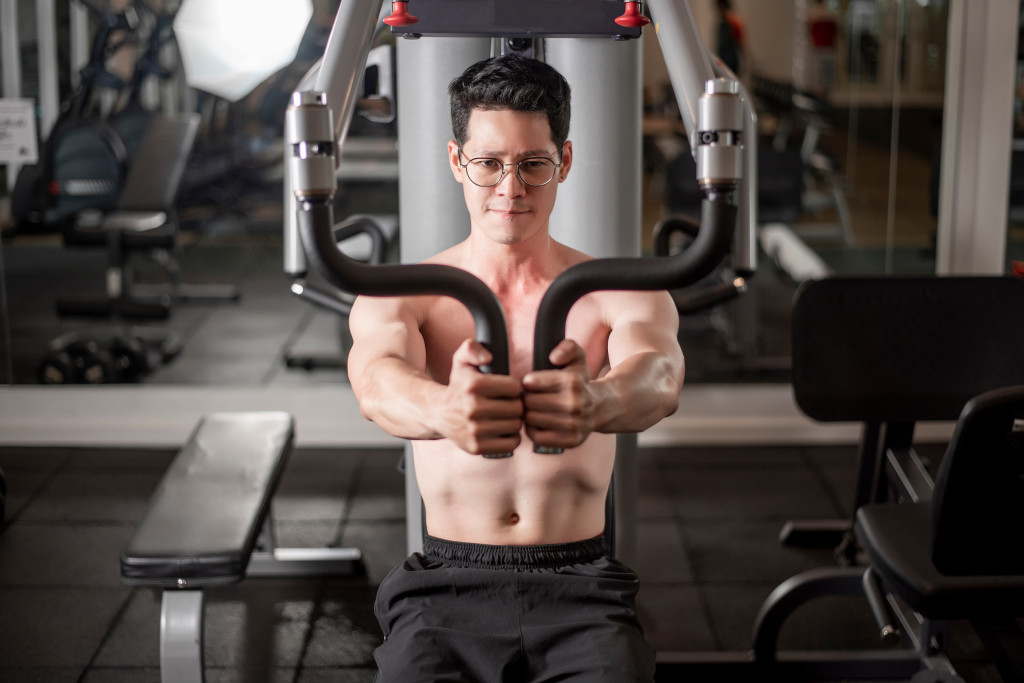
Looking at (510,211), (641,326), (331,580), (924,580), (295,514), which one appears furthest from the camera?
(295,514)

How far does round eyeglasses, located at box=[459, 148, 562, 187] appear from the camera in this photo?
117 cm

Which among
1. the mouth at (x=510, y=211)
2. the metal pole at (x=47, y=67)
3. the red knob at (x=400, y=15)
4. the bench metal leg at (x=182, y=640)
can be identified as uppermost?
the metal pole at (x=47, y=67)

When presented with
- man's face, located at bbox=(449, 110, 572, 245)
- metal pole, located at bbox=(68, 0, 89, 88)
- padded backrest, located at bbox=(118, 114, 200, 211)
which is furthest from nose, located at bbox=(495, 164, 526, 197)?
Answer: metal pole, located at bbox=(68, 0, 89, 88)

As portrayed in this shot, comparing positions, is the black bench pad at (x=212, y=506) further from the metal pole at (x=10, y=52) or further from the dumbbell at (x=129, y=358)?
the metal pole at (x=10, y=52)

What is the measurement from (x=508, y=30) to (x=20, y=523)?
2.71m

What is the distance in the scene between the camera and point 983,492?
5.26 feet

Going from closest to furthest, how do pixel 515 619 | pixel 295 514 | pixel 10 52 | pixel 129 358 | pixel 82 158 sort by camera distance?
pixel 515 619 < pixel 295 514 < pixel 10 52 < pixel 82 158 < pixel 129 358

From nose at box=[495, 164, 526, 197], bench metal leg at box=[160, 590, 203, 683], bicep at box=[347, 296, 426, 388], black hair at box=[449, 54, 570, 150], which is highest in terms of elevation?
black hair at box=[449, 54, 570, 150]

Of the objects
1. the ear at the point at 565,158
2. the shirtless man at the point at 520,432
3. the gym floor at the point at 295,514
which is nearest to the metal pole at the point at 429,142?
the shirtless man at the point at 520,432

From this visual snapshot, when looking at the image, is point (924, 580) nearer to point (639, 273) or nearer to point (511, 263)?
point (511, 263)

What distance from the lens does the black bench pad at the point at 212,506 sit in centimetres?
187

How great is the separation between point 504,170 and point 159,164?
2.91m

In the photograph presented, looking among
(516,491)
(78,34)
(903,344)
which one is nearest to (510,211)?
(516,491)

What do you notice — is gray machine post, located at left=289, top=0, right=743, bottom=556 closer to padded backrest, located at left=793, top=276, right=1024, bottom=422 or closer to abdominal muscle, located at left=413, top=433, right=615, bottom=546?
abdominal muscle, located at left=413, top=433, right=615, bottom=546
